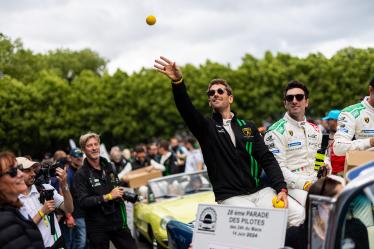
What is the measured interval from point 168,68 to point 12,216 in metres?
1.70

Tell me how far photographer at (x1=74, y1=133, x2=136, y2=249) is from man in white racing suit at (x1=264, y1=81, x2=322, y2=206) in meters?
2.30

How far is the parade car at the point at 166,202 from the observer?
10039 millimetres

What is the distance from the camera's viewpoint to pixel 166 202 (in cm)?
1105

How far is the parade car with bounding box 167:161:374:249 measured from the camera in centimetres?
311

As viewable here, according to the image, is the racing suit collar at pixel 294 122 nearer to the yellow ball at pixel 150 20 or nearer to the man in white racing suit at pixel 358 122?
the man in white racing suit at pixel 358 122

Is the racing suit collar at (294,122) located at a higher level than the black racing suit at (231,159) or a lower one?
higher

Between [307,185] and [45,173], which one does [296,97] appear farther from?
[45,173]

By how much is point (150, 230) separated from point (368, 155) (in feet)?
23.1

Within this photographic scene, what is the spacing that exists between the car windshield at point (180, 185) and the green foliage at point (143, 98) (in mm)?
35103

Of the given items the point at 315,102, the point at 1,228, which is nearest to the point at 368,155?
the point at 1,228

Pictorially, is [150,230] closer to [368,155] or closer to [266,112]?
[368,155]

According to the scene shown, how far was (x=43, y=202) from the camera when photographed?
5.63 metres

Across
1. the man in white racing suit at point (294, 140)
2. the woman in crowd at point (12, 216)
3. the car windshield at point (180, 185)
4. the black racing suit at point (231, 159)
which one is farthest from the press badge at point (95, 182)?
the car windshield at point (180, 185)

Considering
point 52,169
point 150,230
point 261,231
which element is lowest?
point 150,230
